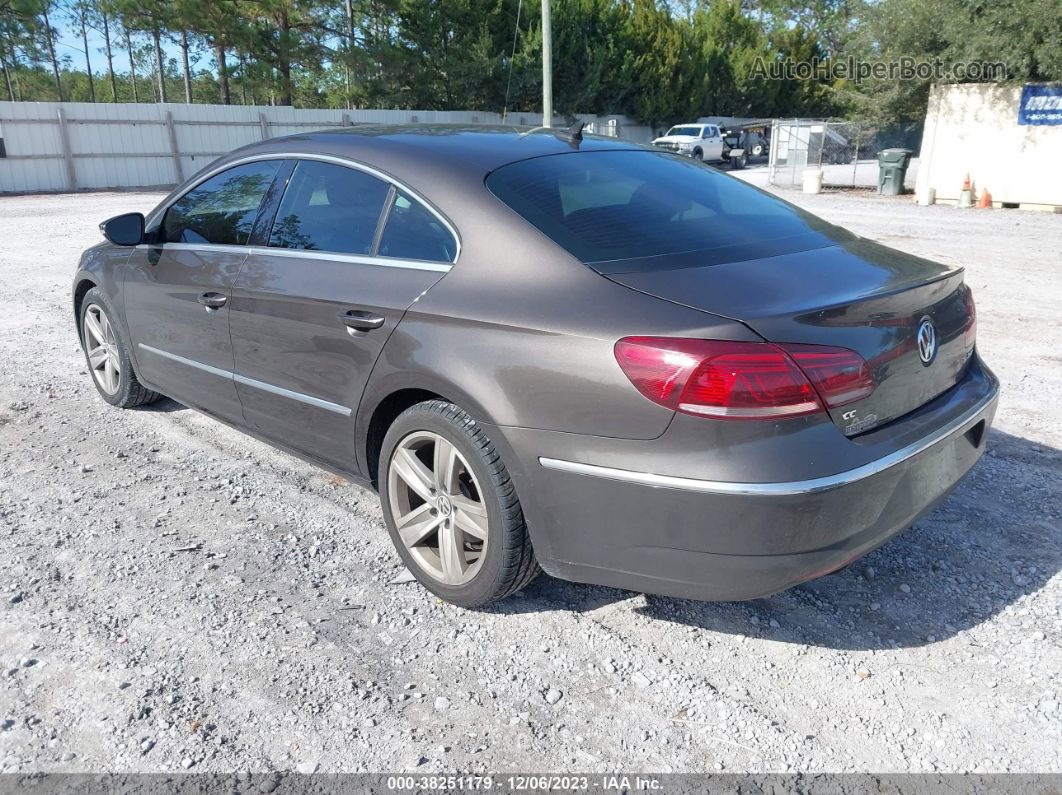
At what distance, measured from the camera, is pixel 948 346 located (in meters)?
2.87

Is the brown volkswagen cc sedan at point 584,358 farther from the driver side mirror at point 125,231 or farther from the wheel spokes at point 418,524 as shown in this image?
the driver side mirror at point 125,231

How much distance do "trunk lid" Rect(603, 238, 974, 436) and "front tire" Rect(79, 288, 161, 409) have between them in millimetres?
3460

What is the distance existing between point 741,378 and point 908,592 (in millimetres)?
1388

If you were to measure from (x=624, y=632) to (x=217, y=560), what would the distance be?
167 cm

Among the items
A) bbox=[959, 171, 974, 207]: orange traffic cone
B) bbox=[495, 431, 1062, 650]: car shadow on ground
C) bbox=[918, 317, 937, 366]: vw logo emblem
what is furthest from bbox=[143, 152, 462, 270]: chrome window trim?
bbox=[959, 171, 974, 207]: orange traffic cone

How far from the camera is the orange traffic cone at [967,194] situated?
18234 mm

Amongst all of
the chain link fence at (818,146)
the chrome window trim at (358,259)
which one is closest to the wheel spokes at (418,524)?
the chrome window trim at (358,259)

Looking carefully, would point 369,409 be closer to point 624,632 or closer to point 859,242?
point 624,632

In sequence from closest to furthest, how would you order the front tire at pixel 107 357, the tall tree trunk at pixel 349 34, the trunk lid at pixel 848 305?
the trunk lid at pixel 848 305, the front tire at pixel 107 357, the tall tree trunk at pixel 349 34

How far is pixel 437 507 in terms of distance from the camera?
10.0ft

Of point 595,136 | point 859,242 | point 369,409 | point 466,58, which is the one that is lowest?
point 369,409

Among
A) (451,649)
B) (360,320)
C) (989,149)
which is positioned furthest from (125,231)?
(989,149)

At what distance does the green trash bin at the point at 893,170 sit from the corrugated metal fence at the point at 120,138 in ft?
34.2

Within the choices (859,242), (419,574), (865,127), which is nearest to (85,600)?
(419,574)
